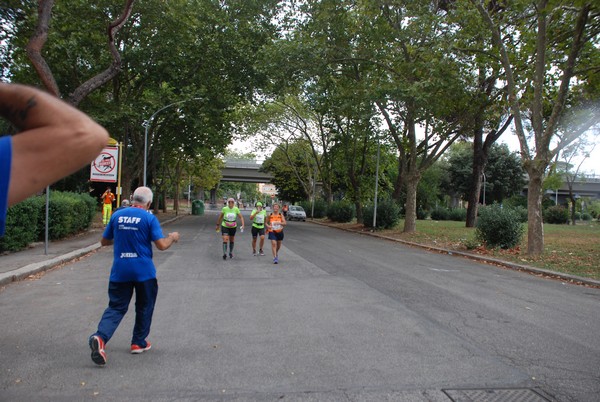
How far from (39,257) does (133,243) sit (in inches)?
336

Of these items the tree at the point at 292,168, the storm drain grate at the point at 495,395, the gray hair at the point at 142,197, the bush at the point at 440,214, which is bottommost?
the storm drain grate at the point at 495,395

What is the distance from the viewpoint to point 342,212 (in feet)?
127

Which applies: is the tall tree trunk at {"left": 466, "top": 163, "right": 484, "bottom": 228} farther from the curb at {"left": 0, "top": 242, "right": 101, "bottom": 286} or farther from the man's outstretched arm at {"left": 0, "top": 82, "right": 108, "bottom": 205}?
the man's outstretched arm at {"left": 0, "top": 82, "right": 108, "bottom": 205}

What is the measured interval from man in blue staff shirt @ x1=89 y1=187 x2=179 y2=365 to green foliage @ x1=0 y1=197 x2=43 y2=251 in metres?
8.68

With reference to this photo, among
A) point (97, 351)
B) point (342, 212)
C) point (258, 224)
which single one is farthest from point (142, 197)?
point (342, 212)

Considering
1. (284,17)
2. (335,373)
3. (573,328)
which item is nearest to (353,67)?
(284,17)

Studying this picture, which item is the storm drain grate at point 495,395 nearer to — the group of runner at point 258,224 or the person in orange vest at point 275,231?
the group of runner at point 258,224

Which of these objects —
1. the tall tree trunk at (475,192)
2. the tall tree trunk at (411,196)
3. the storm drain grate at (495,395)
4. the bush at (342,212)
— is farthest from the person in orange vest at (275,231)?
the bush at (342,212)

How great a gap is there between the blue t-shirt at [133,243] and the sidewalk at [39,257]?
5323mm

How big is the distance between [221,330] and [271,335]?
0.65 meters

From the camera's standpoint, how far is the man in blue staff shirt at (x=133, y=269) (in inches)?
181

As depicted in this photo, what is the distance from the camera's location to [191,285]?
342 inches

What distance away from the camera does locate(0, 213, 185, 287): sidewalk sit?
9273 mm

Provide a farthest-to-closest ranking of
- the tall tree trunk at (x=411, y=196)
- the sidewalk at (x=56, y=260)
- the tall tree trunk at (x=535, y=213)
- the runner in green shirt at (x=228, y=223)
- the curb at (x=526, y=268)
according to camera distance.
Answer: the tall tree trunk at (x=411, y=196), the tall tree trunk at (x=535, y=213), the runner in green shirt at (x=228, y=223), the curb at (x=526, y=268), the sidewalk at (x=56, y=260)
